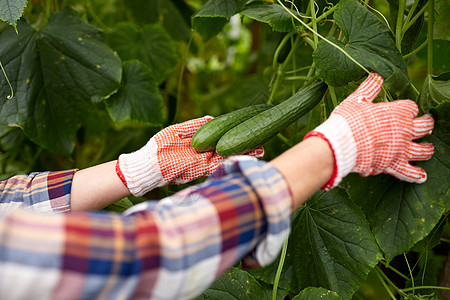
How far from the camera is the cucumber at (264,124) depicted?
83cm

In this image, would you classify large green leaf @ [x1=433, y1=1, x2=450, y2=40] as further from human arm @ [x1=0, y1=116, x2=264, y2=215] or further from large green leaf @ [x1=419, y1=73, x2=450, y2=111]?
human arm @ [x1=0, y1=116, x2=264, y2=215]

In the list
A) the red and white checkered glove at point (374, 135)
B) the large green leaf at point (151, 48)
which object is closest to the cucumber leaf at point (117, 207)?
the red and white checkered glove at point (374, 135)

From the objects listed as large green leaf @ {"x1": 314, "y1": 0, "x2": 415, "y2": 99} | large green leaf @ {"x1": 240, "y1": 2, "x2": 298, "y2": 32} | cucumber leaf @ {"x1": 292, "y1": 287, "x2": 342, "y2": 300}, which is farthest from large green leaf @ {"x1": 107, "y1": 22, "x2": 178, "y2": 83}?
cucumber leaf @ {"x1": 292, "y1": 287, "x2": 342, "y2": 300}

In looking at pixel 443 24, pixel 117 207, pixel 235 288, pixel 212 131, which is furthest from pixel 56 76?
pixel 443 24

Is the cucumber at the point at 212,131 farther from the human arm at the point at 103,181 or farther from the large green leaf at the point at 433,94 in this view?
the large green leaf at the point at 433,94

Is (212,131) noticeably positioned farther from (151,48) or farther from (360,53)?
(151,48)

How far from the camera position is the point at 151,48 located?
5.11 feet

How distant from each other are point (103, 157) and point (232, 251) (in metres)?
1.20

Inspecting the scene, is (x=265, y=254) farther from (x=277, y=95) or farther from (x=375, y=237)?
(x=277, y=95)

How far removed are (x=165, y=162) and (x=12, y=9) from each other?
435 millimetres

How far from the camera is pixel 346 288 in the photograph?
0.91 meters

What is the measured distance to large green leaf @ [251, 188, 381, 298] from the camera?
898 millimetres

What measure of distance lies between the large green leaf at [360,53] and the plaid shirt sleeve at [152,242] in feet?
0.93

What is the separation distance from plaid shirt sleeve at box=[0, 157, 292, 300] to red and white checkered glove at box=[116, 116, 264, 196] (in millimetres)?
236
